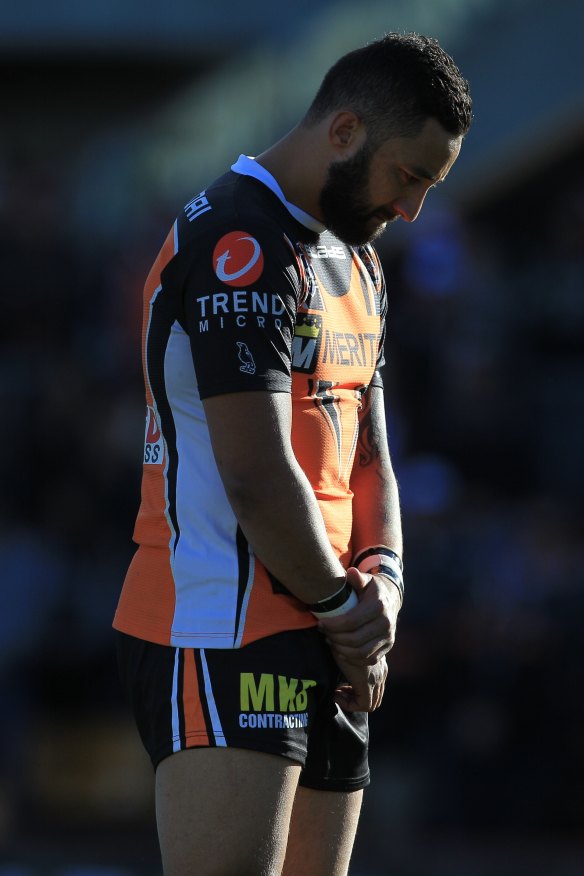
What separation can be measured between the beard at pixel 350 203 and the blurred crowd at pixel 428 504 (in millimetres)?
4246

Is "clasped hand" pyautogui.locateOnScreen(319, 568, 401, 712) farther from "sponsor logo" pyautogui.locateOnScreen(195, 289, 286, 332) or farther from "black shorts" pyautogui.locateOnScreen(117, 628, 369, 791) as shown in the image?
"sponsor logo" pyautogui.locateOnScreen(195, 289, 286, 332)

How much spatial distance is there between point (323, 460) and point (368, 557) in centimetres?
26

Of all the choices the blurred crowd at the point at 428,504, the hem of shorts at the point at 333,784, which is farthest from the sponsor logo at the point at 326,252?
the blurred crowd at the point at 428,504

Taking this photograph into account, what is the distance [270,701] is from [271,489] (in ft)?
1.37

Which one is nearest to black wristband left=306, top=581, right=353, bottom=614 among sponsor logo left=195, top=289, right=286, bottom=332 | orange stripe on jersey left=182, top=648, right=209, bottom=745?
orange stripe on jersey left=182, top=648, right=209, bottom=745

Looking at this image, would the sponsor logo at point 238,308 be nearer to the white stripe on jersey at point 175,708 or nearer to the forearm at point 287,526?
the forearm at point 287,526

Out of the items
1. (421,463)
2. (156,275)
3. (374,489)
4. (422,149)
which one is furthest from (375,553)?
(421,463)

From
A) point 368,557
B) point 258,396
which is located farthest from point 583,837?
point 258,396

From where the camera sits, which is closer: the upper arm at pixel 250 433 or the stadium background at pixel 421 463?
the upper arm at pixel 250 433

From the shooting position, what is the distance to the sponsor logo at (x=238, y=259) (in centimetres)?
267

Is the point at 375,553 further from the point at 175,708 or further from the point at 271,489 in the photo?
the point at 175,708

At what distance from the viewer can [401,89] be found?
2734 mm

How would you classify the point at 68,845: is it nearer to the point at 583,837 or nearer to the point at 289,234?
the point at 583,837

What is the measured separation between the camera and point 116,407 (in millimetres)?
7809
